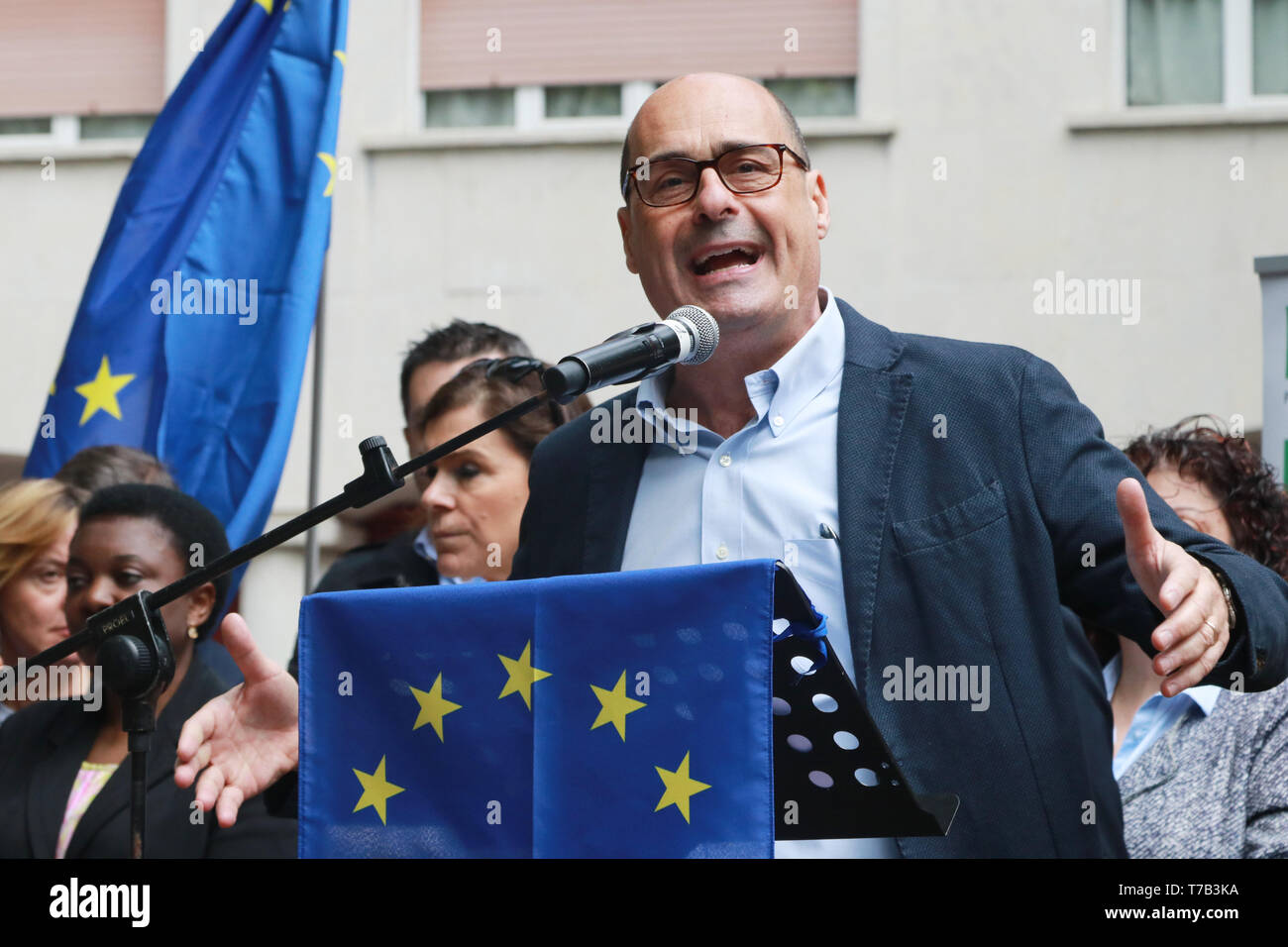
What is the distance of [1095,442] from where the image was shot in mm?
2494

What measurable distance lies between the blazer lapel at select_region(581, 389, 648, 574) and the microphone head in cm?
49

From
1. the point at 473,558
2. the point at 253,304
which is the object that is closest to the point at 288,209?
the point at 253,304

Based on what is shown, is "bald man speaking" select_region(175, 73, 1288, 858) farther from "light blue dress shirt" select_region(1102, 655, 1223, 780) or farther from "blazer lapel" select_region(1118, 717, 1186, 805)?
"light blue dress shirt" select_region(1102, 655, 1223, 780)

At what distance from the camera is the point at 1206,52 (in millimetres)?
8727

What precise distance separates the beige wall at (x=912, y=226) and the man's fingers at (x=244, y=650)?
6240mm

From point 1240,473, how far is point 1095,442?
1.49 meters

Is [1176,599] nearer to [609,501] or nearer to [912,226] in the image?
[609,501]

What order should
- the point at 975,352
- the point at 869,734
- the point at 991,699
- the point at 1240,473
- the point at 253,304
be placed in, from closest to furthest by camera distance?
the point at 869,734 < the point at 991,699 < the point at 975,352 < the point at 1240,473 < the point at 253,304

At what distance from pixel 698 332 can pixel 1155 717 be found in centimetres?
179

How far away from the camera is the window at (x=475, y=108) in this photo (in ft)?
29.9

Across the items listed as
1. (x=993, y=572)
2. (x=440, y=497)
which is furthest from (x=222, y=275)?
(x=993, y=572)

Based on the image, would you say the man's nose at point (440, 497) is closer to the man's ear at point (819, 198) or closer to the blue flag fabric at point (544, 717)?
the man's ear at point (819, 198)

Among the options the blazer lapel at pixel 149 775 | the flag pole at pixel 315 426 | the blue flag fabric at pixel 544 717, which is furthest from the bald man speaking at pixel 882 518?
the flag pole at pixel 315 426
